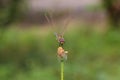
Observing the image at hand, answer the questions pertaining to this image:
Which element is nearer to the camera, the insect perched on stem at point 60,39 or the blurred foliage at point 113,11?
the insect perched on stem at point 60,39

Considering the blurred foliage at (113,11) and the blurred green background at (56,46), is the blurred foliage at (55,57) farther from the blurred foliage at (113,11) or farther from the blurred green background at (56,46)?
the blurred foliage at (113,11)

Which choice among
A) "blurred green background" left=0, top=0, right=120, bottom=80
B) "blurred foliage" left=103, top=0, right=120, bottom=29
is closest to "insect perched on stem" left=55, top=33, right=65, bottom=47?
"blurred green background" left=0, top=0, right=120, bottom=80

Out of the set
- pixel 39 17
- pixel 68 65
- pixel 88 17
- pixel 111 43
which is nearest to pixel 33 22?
pixel 39 17

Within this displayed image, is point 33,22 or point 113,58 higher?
point 33,22

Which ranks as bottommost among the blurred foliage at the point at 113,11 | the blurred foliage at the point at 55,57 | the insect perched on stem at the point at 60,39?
the insect perched on stem at the point at 60,39

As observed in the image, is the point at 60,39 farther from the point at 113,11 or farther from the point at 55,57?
the point at 113,11

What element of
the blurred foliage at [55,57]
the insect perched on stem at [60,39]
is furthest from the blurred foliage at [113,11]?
the insect perched on stem at [60,39]

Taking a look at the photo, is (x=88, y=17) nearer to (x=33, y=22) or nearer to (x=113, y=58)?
(x=33, y=22)

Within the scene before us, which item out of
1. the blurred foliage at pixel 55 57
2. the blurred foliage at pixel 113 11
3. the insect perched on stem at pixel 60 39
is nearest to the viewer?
the insect perched on stem at pixel 60 39
